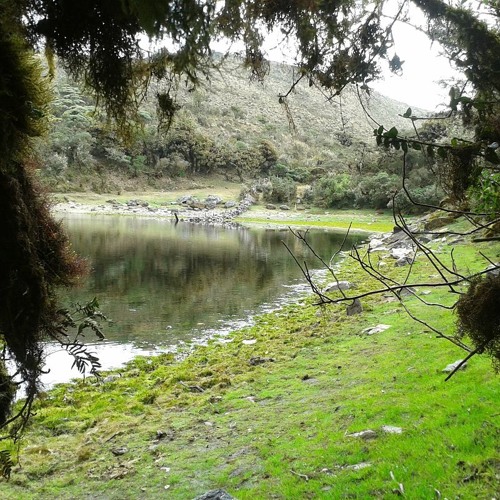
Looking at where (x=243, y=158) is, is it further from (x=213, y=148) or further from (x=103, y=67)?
(x=103, y=67)

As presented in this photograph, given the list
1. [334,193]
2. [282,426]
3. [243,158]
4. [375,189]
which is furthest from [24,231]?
[243,158]

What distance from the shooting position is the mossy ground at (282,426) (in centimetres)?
475

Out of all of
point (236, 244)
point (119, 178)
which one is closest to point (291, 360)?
point (236, 244)

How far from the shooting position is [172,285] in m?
18.6

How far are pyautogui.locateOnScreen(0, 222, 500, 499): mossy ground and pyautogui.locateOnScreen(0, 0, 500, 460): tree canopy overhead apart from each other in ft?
7.84

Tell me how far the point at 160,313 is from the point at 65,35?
1227 cm

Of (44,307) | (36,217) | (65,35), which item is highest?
(65,35)

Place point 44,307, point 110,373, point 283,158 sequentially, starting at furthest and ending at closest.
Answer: point 283,158, point 110,373, point 44,307

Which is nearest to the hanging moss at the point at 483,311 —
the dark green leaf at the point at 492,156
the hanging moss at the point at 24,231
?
the dark green leaf at the point at 492,156

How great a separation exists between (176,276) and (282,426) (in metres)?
14.2

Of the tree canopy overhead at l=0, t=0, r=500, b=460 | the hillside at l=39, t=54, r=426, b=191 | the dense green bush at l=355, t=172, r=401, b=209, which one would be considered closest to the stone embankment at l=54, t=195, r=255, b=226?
the hillside at l=39, t=54, r=426, b=191

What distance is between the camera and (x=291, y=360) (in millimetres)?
10031

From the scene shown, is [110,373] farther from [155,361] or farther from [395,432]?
[395,432]

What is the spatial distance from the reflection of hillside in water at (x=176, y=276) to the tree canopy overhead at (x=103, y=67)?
351 inches
